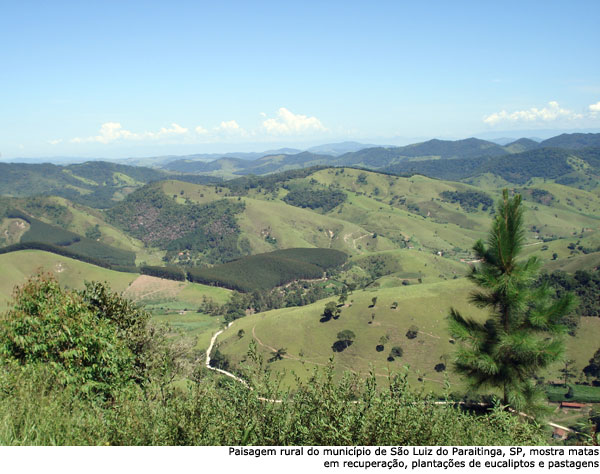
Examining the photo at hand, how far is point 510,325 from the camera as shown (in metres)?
12.1

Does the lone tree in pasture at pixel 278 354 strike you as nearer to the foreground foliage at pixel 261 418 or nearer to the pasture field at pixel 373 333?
the pasture field at pixel 373 333

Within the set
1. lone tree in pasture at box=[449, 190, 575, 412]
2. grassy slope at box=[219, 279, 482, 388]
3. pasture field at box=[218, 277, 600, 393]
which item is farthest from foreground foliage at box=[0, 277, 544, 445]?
grassy slope at box=[219, 279, 482, 388]

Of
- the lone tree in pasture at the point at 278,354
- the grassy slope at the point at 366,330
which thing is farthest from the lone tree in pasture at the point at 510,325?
the lone tree in pasture at the point at 278,354

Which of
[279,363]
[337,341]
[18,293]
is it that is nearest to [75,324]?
[18,293]

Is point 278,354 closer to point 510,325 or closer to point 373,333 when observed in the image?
point 373,333

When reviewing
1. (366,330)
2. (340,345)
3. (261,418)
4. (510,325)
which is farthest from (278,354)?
(261,418)

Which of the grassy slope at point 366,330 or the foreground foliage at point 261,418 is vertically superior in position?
the foreground foliage at point 261,418

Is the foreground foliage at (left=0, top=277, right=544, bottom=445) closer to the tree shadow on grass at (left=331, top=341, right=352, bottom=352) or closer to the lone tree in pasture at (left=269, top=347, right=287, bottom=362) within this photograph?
the lone tree in pasture at (left=269, top=347, right=287, bottom=362)

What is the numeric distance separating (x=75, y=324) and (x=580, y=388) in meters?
111

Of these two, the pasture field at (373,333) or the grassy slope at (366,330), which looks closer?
the pasture field at (373,333)

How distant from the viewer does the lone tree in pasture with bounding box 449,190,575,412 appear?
1131 centimetres

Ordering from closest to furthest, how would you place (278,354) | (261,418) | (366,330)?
(261,418) → (278,354) → (366,330)

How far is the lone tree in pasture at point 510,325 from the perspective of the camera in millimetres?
11312

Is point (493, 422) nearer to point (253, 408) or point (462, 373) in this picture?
point (462, 373)
